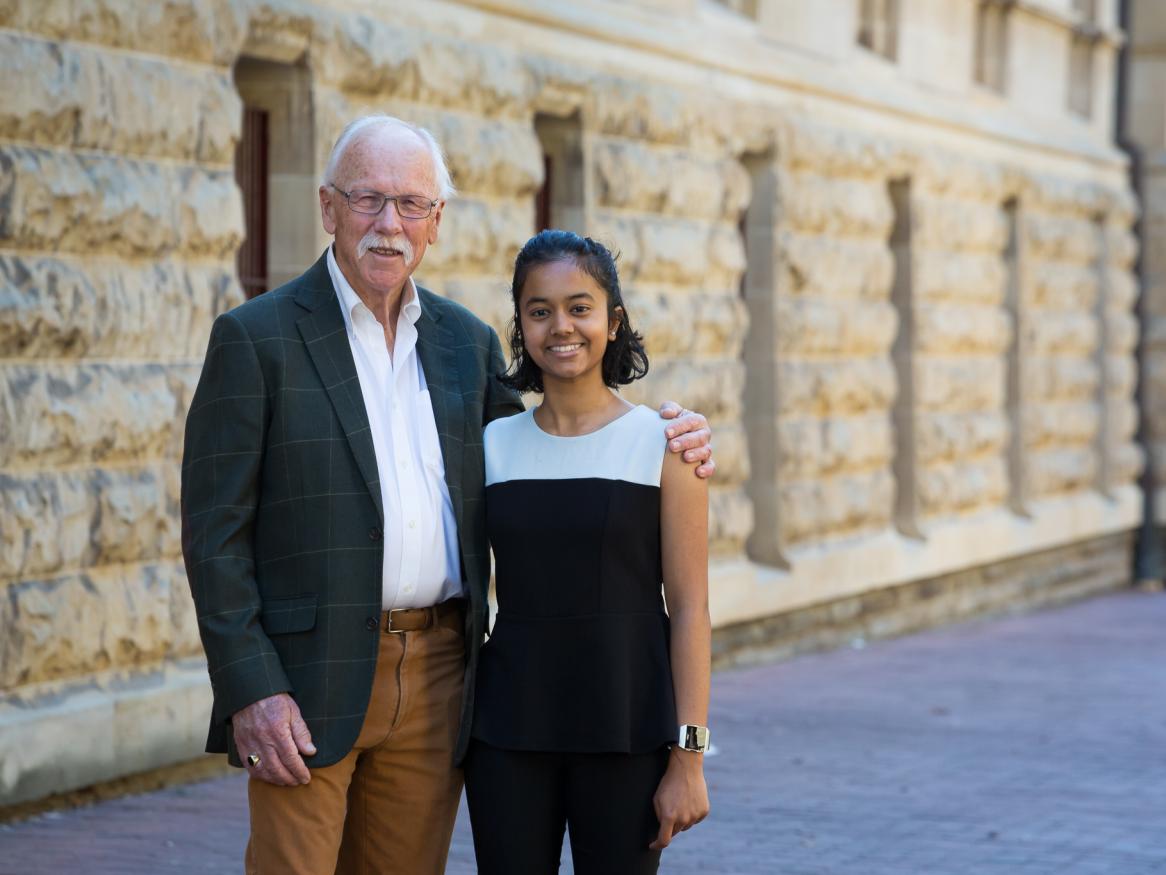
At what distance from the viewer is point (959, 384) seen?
16828mm

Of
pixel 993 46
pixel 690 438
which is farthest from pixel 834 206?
pixel 690 438

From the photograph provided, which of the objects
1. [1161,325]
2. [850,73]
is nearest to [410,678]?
[850,73]

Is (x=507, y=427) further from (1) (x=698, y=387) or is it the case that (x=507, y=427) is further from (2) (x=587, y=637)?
(1) (x=698, y=387)

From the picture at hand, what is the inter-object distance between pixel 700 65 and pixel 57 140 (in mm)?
5628

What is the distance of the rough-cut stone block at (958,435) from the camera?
634 inches

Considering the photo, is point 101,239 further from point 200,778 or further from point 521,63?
point 521,63

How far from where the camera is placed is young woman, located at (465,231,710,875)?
4.56 metres

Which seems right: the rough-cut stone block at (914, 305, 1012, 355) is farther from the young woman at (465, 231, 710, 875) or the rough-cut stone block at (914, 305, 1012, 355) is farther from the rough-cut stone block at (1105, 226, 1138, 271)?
the young woman at (465, 231, 710, 875)

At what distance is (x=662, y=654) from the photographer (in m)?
4.64

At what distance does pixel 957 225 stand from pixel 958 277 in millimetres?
399

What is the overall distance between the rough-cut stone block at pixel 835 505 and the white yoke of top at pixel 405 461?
9.26 meters

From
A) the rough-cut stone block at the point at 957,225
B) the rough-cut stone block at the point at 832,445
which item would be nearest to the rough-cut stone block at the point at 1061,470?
the rough-cut stone block at the point at 957,225

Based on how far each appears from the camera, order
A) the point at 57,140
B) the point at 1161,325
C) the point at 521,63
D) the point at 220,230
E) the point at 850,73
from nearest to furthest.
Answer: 1. the point at 57,140
2. the point at 220,230
3. the point at 521,63
4. the point at 850,73
5. the point at 1161,325

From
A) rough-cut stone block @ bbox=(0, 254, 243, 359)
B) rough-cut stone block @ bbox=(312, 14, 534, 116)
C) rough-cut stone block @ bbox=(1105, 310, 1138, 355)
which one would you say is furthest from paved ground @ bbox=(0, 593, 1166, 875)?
rough-cut stone block @ bbox=(1105, 310, 1138, 355)
